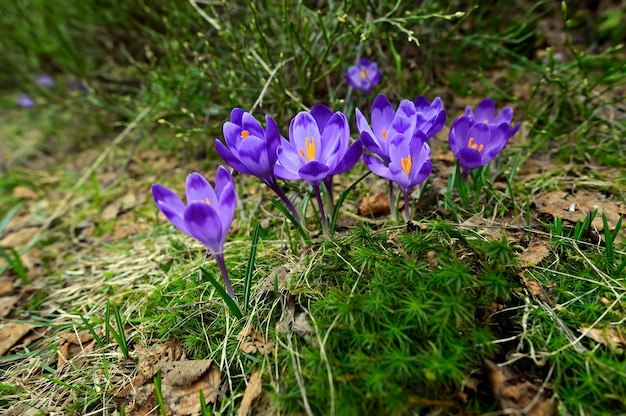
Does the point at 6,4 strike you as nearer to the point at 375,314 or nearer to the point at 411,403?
the point at 375,314

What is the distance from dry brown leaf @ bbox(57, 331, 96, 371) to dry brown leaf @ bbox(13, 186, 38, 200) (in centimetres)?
186

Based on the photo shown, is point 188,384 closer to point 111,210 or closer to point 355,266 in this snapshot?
point 355,266

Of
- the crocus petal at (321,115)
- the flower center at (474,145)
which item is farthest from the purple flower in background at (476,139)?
the crocus petal at (321,115)

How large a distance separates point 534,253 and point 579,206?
468mm

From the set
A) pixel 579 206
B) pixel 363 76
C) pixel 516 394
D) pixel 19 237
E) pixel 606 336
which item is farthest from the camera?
pixel 19 237

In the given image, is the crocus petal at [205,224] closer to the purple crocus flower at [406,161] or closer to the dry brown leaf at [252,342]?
the dry brown leaf at [252,342]

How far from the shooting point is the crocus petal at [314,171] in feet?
4.65

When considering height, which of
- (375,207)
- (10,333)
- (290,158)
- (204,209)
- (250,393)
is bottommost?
(250,393)

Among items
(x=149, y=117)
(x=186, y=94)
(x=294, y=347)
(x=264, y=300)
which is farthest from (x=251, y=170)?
(x=149, y=117)

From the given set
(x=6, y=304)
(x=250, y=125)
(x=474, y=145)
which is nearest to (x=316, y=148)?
(x=250, y=125)

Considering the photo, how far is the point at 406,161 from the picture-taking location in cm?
153

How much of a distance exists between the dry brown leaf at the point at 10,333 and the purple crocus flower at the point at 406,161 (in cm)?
167

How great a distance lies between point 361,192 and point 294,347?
3.56ft

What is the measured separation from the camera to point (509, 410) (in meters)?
1.08
